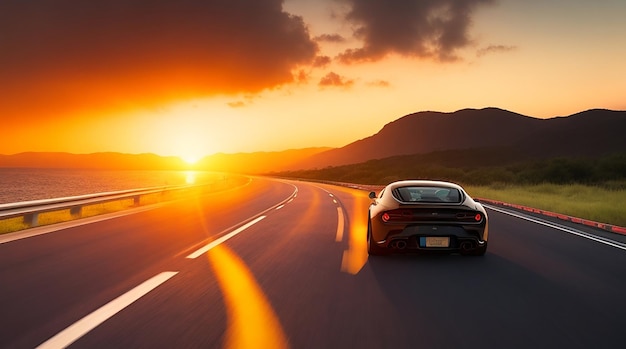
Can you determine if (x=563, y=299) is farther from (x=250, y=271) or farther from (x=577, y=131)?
(x=577, y=131)

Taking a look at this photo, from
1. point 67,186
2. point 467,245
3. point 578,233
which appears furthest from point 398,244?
point 67,186

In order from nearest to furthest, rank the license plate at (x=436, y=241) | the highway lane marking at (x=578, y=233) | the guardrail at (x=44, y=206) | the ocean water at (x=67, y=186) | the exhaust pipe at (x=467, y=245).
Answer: the license plate at (x=436, y=241) < the exhaust pipe at (x=467, y=245) < the highway lane marking at (x=578, y=233) < the guardrail at (x=44, y=206) < the ocean water at (x=67, y=186)

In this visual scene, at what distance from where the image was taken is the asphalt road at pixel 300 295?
3975 millimetres

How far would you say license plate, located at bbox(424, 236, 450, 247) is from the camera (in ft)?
24.7

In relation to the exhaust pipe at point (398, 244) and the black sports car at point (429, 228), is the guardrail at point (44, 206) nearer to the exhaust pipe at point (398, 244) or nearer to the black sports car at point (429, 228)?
the black sports car at point (429, 228)

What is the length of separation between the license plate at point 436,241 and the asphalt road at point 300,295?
0.29 metres

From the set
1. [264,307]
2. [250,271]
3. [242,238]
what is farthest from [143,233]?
[264,307]

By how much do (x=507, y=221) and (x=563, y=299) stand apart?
906 centimetres

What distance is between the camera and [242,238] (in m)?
10.1

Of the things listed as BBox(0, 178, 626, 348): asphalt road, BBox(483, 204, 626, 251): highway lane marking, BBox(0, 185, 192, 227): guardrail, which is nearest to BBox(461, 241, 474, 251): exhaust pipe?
BBox(0, 178, 626, 348): asphalt road

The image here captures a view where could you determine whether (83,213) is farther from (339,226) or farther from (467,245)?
(467,245)

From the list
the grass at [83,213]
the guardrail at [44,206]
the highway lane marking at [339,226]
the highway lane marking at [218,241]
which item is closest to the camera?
the highway lane marking at [218,241]

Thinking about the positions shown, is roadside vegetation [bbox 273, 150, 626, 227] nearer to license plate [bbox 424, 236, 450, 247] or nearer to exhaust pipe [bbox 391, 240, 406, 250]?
license plate [bbox 424, 236, 450, 247]

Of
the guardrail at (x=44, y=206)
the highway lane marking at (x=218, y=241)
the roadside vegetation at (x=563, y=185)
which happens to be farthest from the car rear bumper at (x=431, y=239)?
the guardrail at (x=44, y=206)
